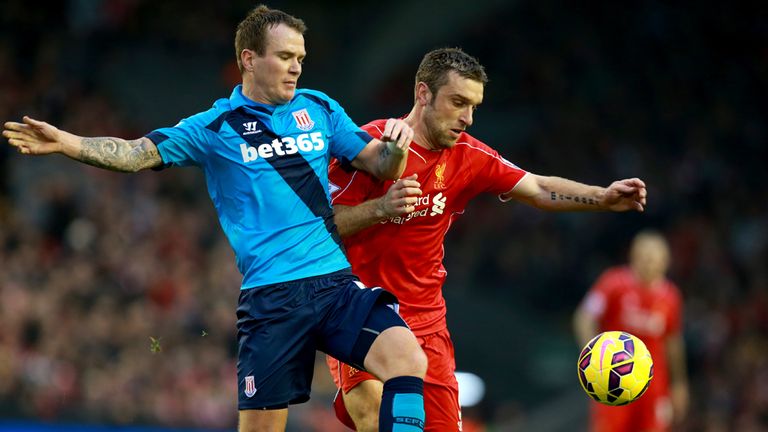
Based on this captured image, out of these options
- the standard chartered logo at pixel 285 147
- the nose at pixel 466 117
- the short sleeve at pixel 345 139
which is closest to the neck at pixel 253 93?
the standard chartered logo at pixel 285 147

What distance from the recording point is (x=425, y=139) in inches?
258

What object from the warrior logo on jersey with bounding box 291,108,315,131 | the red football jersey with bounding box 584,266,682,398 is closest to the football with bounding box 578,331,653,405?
the warrior logo on jersey with bounding box 291,108,315,131

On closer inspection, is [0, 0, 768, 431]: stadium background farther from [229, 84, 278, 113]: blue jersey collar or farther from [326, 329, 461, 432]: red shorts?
[229, 84, 278, 113]: blue jersey collar

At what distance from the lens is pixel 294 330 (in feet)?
18.5

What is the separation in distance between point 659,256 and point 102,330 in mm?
6369

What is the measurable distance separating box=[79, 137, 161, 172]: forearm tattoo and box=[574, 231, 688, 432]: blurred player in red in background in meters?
5.96

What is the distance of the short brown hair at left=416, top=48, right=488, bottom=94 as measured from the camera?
6.34 meters

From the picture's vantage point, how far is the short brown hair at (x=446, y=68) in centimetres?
634

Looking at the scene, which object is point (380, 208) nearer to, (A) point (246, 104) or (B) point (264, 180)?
(B) point (264, 180)

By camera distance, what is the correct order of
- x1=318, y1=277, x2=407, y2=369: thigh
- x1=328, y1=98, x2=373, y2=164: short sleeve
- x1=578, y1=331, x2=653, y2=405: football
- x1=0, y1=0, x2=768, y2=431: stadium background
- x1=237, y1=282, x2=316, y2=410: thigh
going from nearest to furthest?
x1=318, y1=277, x2=407, y2=369: thigh, x1=237, y1=282, x2=316, y2=410: thigh, x1=328, y1=98, x2=373, y2=164: short sleeve, x1=578, y1=331, x2=653, y2=405: football, x1=0, y1=0, x2=768, y2=431: stadium background

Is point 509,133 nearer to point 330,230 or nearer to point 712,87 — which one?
point 712,87

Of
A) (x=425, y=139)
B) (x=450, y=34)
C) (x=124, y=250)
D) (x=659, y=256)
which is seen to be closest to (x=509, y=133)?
(x=450, y=34)

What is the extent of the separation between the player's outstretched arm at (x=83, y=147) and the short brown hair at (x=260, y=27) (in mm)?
706

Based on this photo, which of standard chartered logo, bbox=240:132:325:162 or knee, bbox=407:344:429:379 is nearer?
knee, bbox=407:344:429:379
